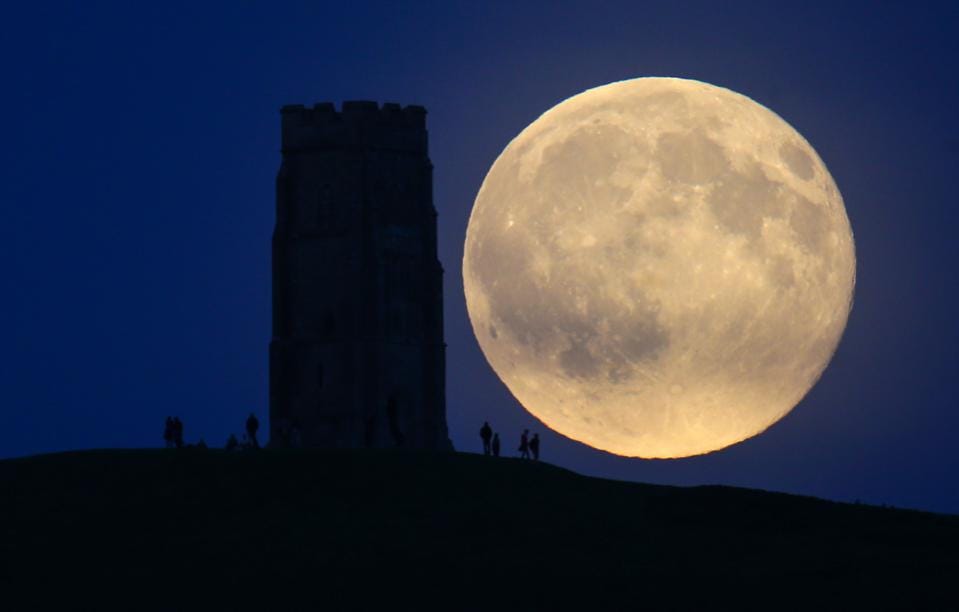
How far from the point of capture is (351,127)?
3986 inches

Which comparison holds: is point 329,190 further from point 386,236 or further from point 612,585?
point 612,585

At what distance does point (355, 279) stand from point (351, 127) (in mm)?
6091

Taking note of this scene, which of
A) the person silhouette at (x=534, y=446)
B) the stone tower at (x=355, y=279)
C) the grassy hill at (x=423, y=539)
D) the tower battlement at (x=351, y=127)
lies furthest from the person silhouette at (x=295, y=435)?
the grassy hill at (x=423, y=539)

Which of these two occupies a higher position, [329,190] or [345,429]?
[329,190]

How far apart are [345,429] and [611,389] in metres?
42.5

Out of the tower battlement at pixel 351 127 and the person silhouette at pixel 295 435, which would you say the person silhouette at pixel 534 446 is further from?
the tower battlement at pixel 351 127

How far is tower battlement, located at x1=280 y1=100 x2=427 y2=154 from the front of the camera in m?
101

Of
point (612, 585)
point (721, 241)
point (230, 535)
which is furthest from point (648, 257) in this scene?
point (230, 535)

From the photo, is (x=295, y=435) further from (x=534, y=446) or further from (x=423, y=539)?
(x=423, y=539)

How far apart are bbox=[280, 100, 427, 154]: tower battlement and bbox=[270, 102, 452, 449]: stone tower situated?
0.04 meters

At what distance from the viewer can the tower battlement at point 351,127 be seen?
101312 mm

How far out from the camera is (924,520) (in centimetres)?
6519

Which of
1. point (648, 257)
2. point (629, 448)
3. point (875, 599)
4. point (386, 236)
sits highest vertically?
point (386, 236)

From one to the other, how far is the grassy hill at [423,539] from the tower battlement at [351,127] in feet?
112
